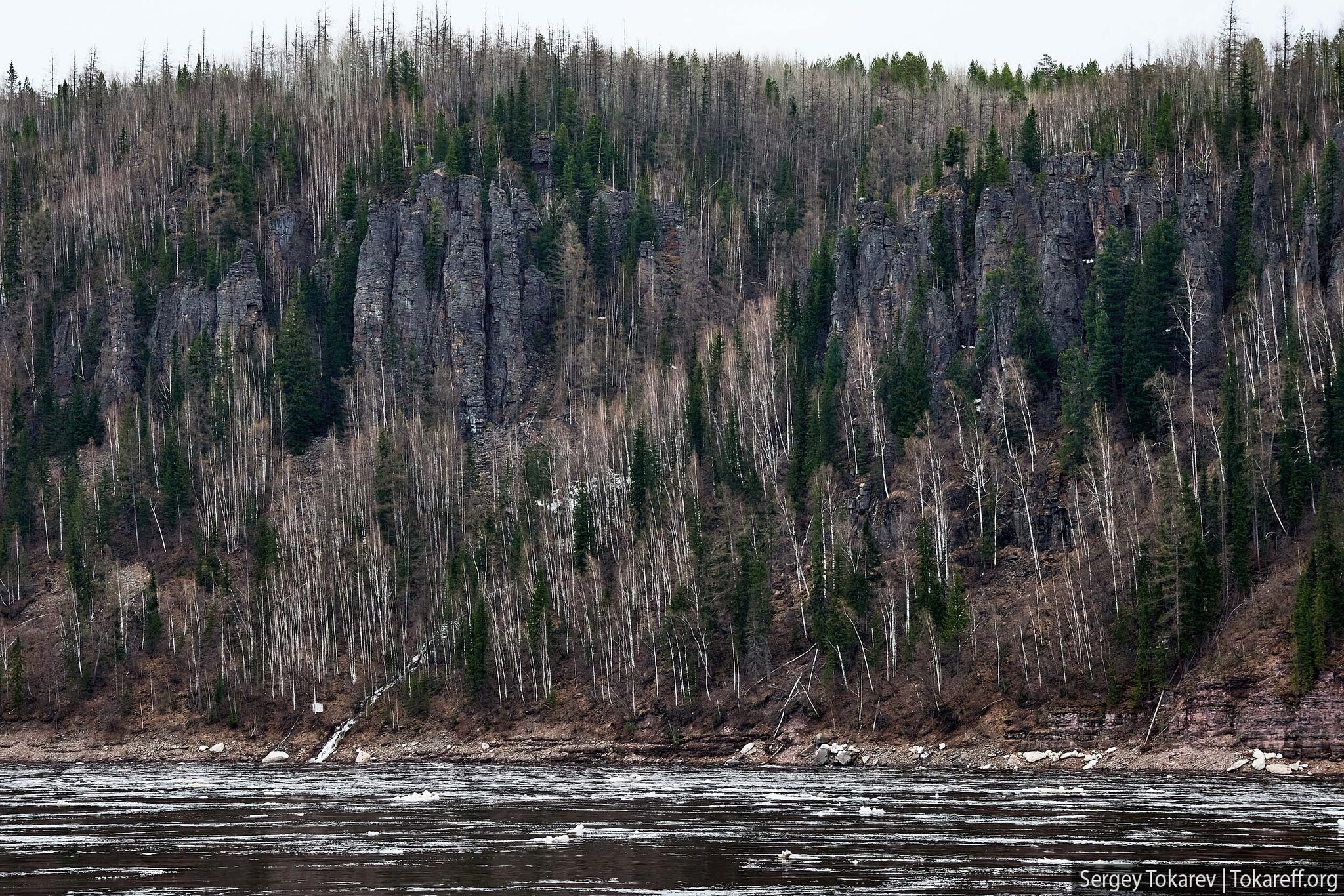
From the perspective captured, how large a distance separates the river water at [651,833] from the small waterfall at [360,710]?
31114 mm

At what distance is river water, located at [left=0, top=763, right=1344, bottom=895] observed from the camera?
1383 inches

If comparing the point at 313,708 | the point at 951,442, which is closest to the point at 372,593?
the point at 313,708

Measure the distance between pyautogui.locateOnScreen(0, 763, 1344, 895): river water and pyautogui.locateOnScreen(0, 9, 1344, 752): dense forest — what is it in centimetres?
2590

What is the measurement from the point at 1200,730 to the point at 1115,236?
6160 centimetres

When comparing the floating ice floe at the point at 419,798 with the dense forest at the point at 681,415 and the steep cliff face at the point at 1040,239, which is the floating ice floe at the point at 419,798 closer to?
the dense forest at the point at 681,415

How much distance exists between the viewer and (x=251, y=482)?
148m

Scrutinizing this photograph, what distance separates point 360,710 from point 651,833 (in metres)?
69.5

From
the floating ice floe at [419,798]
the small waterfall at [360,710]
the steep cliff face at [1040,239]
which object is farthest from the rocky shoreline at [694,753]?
the steep cliff face at [1040,239]

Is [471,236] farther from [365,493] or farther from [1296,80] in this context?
[1296,80]

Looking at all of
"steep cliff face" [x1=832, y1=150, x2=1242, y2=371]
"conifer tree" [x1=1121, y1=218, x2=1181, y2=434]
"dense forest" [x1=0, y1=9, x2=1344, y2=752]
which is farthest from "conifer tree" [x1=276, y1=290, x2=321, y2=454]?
"conifer tree" [x1=1121, y1=218, x2=1181, y2=434]

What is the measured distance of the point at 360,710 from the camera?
11088cm

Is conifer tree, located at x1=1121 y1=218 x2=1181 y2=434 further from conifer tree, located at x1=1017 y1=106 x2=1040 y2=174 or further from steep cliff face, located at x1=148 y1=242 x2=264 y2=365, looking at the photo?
steep cliff face, located at x1=148 y1=242 x2=264 y2=365

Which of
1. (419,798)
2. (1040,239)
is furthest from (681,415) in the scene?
(419,798)

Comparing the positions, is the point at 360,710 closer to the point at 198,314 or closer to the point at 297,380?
the point at 297,380
